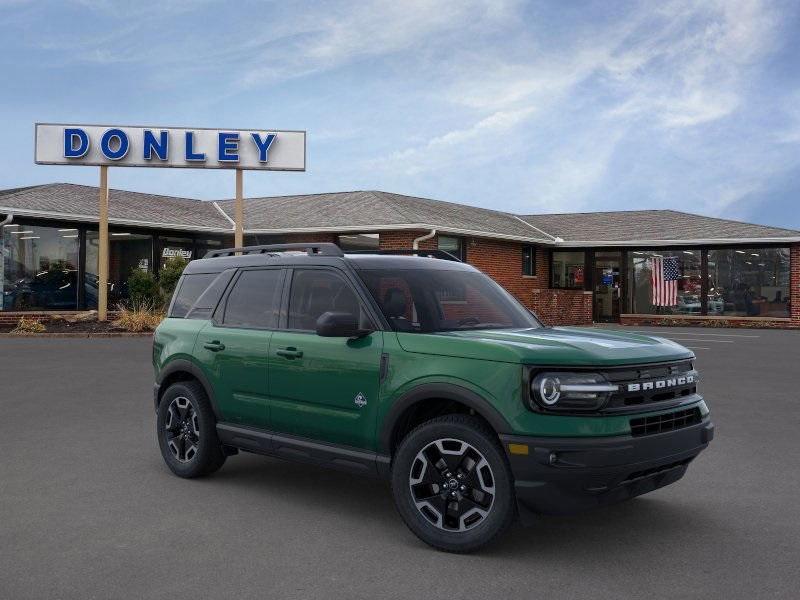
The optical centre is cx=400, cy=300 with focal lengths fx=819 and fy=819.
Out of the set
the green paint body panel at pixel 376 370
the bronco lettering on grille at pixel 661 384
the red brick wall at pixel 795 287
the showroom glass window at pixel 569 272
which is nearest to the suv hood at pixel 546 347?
the green paint body panel at pixel 376 370

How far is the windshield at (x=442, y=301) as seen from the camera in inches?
219

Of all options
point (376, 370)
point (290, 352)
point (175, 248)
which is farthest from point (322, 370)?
point (175, 248)

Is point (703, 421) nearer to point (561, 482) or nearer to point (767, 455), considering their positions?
point (561, 482)

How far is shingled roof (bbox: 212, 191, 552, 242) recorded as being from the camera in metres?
27.9

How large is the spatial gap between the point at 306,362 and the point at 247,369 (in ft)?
2.27

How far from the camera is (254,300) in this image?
6441 millimetres

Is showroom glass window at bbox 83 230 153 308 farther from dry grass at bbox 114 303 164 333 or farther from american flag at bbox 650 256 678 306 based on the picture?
american flag at bbox 650 256 678 306

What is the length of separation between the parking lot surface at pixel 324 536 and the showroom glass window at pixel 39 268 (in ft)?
62.2

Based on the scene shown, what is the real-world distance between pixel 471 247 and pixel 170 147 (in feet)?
35.2

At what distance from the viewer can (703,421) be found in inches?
205

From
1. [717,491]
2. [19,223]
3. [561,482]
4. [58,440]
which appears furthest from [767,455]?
[19,223]

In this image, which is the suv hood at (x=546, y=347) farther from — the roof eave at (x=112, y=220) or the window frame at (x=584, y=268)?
the window frame at (x=584, y=268)

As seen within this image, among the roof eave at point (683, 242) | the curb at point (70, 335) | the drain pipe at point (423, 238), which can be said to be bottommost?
the curb at point (70, 335)

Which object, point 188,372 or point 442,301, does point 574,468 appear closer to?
point 442,301
